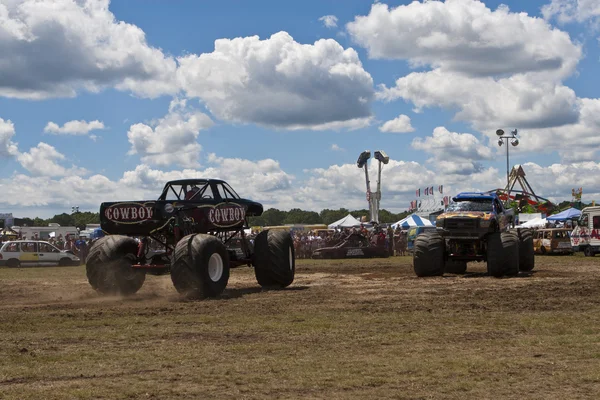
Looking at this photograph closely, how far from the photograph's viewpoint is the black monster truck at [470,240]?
20.6 meters

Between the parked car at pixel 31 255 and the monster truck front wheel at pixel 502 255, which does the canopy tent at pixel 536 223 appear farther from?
the monster truck front wheel at pixel 502 255

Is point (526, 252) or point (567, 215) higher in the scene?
point (567, 215)

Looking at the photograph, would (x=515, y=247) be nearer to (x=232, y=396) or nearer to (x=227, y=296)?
(x=227, y=296)

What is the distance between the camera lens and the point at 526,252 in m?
23.1

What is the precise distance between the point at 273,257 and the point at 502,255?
21.4 feet

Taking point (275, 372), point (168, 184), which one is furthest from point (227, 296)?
point (275, 372)

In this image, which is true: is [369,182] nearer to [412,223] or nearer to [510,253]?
[412,223]

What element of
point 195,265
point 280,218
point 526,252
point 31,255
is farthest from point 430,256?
point 280,218

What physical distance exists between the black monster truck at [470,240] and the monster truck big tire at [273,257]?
16.0 ft

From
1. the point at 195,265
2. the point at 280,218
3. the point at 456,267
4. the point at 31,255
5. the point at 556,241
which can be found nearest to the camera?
the point at 195,265

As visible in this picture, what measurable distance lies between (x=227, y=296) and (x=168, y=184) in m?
3.28

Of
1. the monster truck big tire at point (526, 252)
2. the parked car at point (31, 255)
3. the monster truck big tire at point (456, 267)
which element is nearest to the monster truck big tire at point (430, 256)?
the monster truck big tire at point (456, 267)

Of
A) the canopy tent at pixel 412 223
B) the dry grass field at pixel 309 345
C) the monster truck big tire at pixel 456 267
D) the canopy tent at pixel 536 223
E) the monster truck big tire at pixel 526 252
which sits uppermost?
the canopy tent at pixel 412 223

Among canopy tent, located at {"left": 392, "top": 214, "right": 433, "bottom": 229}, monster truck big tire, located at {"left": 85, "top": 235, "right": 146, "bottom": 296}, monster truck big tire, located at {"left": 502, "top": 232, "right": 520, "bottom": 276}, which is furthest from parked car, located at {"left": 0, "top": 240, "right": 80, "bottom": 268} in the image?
monster truck big tire, located at {"left": 502, "top": 232, "right": 520, "bottom": 276}
